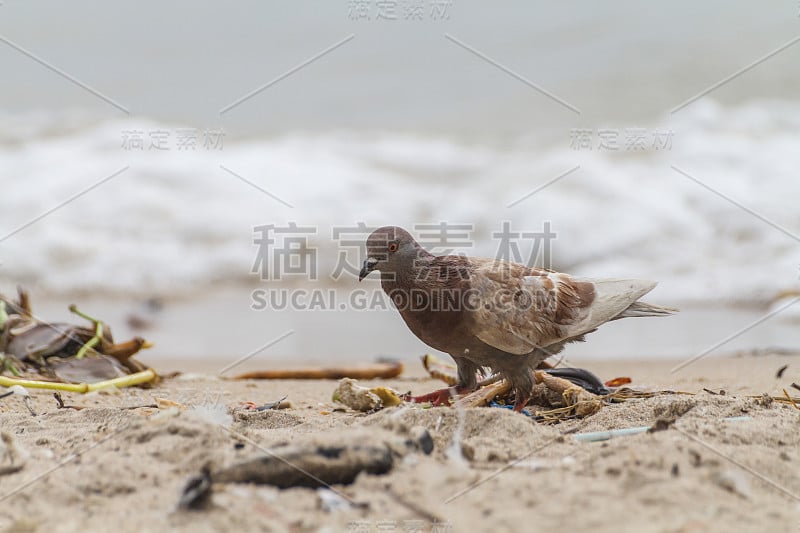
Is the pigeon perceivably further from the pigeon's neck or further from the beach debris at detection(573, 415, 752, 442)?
the beach debris at detection(573, 415, 752, 442)

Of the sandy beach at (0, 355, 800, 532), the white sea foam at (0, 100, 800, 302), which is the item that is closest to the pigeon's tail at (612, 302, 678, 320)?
the sandy beach at (0, 355, 800, 532)

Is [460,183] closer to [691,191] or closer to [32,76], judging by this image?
[691,191]

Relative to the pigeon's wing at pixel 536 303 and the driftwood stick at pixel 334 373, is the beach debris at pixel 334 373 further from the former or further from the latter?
the pigeon's wing at pixel 536 303

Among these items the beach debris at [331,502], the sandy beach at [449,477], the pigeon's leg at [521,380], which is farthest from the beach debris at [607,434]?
the beach debris at [331,502]

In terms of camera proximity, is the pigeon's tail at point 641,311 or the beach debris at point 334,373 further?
the beach debris at point 334,373

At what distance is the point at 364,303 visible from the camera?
998 centimetres

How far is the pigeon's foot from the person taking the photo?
4.91 m

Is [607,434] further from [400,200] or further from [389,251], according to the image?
[400,200]

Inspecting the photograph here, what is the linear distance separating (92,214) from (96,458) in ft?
33.0

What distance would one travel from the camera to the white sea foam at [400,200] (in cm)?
1080

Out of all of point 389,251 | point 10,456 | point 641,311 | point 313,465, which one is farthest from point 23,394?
point 641,311

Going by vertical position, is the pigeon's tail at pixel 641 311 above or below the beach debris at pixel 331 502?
above

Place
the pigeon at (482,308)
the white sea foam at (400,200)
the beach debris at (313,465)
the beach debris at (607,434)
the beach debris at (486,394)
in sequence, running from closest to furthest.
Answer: the beach debris at (313,465)
the beach debris at (607,434)
the pigeon at (482,308)
the beach debris at (486,394)
the white sea foam at (400,200)

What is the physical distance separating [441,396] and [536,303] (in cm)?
84
